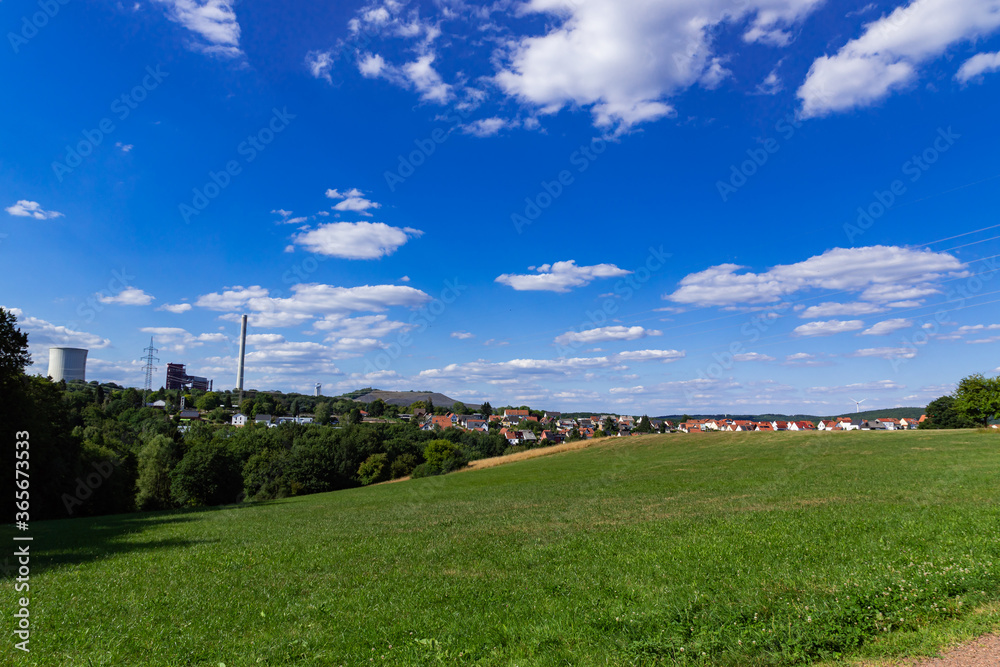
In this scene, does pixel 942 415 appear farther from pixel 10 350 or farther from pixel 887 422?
pixel 10 350

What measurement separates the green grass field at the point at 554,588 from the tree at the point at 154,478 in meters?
56.3

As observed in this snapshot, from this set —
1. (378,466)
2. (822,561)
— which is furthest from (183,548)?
(378,466)

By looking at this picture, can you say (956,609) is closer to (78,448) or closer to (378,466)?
(78,448)

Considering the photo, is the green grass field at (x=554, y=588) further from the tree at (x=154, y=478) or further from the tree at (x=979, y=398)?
the tree at (x=979, y=398)


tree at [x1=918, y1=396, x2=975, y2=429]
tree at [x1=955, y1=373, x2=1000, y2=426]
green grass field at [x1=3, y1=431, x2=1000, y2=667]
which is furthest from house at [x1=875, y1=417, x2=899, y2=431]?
green grass field at [x1=3, y1=431, x2=1000, y2=667]

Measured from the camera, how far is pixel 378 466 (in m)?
101

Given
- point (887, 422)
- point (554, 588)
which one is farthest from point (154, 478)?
point (887, 422)

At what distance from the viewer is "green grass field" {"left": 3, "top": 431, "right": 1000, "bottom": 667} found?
7852 millimetres

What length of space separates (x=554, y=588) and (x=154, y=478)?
261 feet

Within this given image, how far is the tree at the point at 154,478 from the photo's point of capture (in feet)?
233

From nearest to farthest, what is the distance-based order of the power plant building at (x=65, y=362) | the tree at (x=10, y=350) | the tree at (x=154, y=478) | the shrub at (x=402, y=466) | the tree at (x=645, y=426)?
the tree at (x=10, y=350) < the tree at (x=154, y=478) < the shrub at (x=402, y=466) < the power plant building at (x=65, y=362) < the tree at (x=645, y=426)

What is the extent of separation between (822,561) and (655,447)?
71.7 metres

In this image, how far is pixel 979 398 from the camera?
7569cm

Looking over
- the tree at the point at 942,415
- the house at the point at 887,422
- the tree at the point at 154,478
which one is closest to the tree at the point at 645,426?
the tree at the point at 942,415
